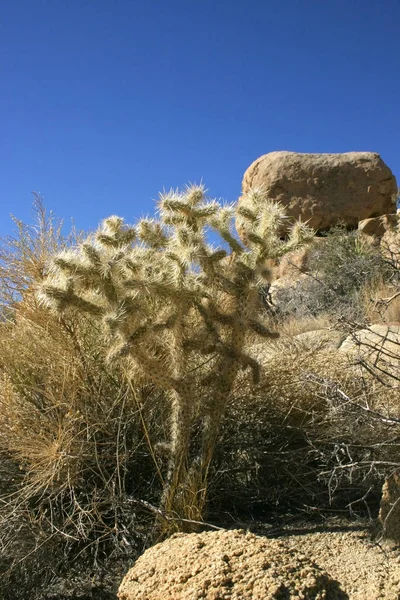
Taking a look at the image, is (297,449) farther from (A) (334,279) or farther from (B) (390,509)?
(A) (334,279)

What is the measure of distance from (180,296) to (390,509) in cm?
160

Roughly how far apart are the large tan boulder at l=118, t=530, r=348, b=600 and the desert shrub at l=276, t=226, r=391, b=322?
8.22 m

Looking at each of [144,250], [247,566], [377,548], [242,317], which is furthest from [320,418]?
[247,566]

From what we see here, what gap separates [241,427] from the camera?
452 cm

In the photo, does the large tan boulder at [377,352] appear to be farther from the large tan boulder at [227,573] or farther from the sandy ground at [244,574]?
the large tan boulder at [227,573]

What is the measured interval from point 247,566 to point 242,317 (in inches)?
70.6

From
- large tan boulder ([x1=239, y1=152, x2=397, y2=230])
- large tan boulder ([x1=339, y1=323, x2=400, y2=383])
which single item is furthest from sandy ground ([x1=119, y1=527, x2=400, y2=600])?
large tan boulder ([x1=239, y1=152, x2=397, y2=230])

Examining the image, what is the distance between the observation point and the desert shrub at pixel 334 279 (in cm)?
1184

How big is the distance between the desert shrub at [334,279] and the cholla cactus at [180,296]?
6.63 metres

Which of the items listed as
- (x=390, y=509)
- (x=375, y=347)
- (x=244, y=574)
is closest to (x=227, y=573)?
(x=244, y=574)

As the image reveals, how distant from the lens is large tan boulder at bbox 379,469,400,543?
3.38 meters

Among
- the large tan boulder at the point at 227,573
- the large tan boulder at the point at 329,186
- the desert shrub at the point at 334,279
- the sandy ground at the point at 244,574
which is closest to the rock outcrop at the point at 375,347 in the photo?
the sandy ground at the point at 244,574

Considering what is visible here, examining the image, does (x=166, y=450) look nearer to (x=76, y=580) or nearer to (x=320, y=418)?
(x=76, y=580)

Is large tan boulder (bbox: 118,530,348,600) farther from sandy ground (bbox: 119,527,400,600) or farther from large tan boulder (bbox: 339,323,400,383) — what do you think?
large tan boulder (bbox: 339,323,400,383)
